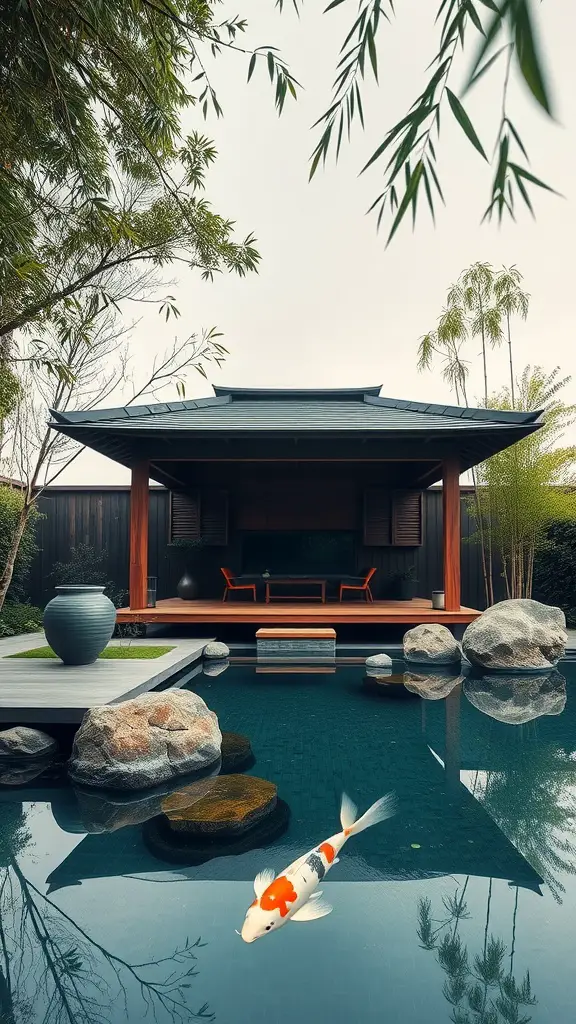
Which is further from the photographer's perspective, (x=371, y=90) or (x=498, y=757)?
(x=498, y=757)

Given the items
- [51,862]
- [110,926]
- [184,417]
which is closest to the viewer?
[110,926]

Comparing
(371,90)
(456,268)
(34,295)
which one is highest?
(456,268)

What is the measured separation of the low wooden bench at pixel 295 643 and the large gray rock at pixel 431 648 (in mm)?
1009

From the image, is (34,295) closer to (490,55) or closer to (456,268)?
(490,55)

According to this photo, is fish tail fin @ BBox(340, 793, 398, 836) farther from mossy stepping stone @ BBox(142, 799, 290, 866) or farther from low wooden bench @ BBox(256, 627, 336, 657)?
low wooden bench @ BBox(256, 627, 336, 657)

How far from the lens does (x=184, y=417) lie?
8.71m

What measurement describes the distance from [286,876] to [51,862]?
42.8 inches

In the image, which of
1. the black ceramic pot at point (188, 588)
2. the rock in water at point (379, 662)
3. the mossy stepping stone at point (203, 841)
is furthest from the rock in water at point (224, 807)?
the black ceramic pot at point (188, 588)

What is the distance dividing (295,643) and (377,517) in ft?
12.5

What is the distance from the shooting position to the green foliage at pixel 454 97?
34.9 inches

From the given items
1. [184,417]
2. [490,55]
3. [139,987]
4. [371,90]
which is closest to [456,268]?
[184,417]

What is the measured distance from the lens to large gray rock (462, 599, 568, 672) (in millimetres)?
6613

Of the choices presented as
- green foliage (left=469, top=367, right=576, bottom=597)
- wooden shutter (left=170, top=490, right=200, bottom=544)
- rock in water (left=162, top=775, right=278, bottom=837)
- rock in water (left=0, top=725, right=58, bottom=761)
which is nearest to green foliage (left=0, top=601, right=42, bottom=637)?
wooden shutter (left=170, top=490, right=200, bottom=544)

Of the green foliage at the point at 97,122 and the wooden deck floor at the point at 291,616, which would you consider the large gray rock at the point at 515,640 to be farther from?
the green foliage at the point at 97,122
